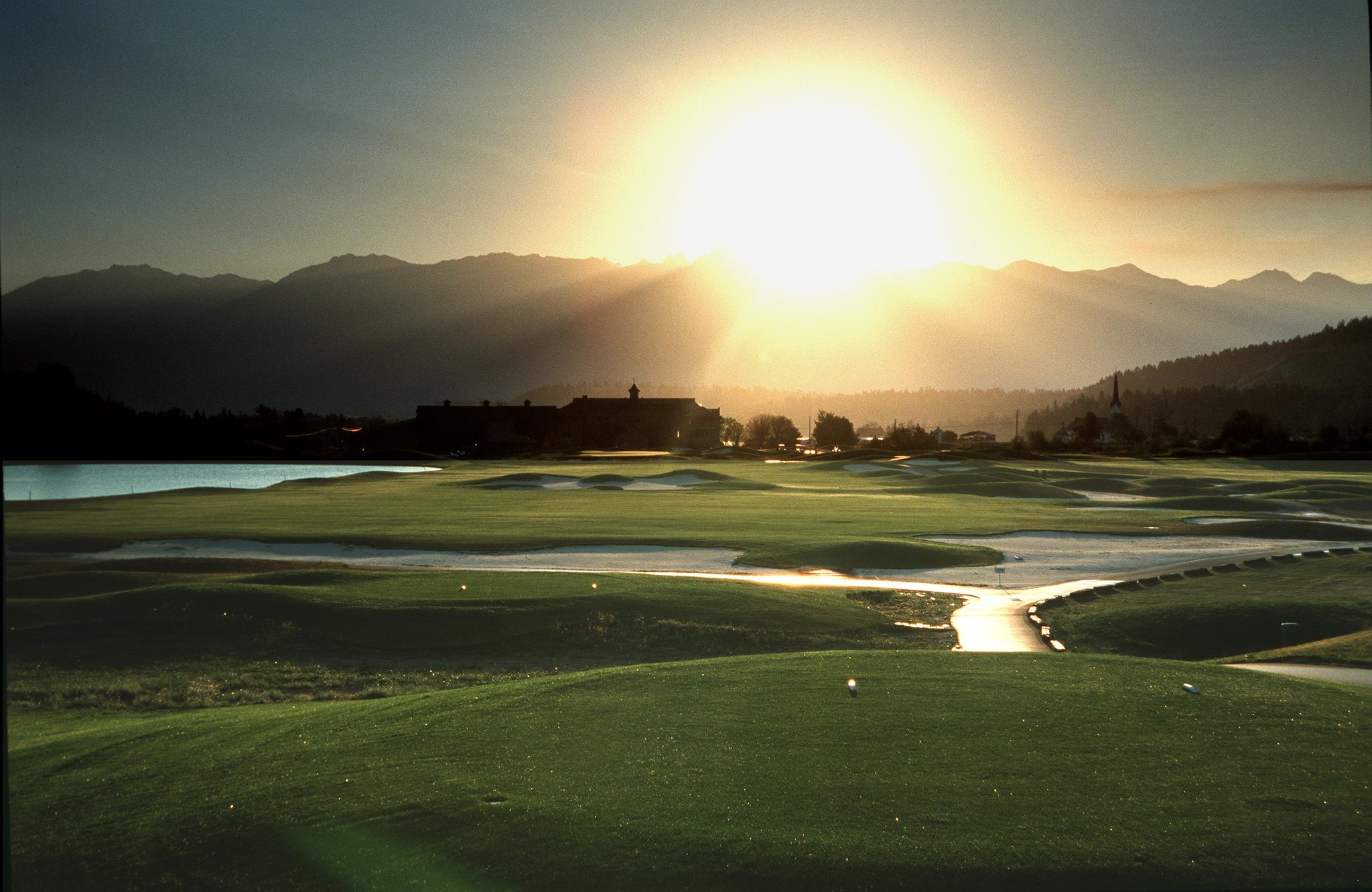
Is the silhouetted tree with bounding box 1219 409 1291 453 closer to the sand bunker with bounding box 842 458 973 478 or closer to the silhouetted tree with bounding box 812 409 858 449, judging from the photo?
the sand bunker with bounding box 842 458 973 478

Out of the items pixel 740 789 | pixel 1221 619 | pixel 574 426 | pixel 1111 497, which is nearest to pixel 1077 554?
A: pixel 1221 619

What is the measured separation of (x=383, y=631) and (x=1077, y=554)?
1825 cm

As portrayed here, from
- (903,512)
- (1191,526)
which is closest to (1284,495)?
(1191,526)

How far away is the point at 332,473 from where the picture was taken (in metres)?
81.4

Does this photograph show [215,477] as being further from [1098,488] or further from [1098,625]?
[1098,625]

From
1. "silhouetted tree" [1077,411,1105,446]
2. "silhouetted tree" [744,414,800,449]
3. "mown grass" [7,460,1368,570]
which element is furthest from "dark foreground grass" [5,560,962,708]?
"silhouetted tree" [744,414,800,449]

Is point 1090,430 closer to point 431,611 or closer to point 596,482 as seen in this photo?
point 596,482

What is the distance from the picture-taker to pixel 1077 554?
27.5m

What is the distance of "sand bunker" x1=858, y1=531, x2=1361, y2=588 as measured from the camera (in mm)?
23453

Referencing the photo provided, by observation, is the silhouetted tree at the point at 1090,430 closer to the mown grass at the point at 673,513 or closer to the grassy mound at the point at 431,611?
the mown grass at the point at 673,513

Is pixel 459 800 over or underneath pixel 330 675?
over

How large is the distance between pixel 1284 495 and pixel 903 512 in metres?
19.5

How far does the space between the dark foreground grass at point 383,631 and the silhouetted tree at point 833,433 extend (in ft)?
312

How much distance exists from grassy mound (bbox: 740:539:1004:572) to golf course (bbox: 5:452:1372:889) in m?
0.16
